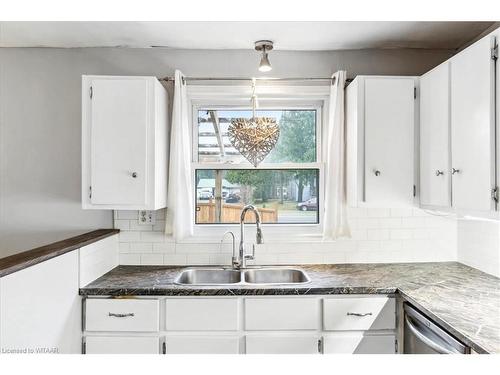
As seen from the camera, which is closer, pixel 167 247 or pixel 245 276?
pixel 245 276

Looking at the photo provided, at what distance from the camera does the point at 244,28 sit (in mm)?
2178

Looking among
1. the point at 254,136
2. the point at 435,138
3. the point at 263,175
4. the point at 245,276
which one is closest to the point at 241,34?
the point at 254,136

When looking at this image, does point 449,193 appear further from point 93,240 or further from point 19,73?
point 19,73

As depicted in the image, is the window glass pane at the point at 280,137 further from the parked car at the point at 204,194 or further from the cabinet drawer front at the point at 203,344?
the cabinet drawer front at the point at 203,344

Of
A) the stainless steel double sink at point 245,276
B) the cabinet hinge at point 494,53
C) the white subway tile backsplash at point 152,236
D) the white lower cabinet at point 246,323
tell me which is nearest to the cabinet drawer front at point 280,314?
the white lower cabinet at point 246,323

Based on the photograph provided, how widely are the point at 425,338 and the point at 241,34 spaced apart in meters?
1.92

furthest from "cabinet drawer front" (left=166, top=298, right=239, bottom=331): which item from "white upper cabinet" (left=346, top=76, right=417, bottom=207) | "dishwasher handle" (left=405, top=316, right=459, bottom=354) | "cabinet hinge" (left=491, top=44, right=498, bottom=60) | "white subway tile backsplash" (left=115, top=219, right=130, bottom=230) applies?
"cabinet hinge" (left=491, top=44, right=498, bottom=60)

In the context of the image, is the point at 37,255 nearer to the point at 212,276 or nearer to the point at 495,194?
the point at 212,276

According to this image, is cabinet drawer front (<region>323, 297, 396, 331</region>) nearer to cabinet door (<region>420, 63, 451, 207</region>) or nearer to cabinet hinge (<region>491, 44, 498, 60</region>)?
cabinet door (<region>420, 63, 451, 207</region>)

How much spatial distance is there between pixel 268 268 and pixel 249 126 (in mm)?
935

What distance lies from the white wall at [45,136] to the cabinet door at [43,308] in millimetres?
702

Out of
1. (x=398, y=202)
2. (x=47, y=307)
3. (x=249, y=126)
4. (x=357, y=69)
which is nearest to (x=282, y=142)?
(x=249, y=126)

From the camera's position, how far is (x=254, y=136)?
7.84 feet

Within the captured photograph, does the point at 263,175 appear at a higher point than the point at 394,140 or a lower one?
lower
